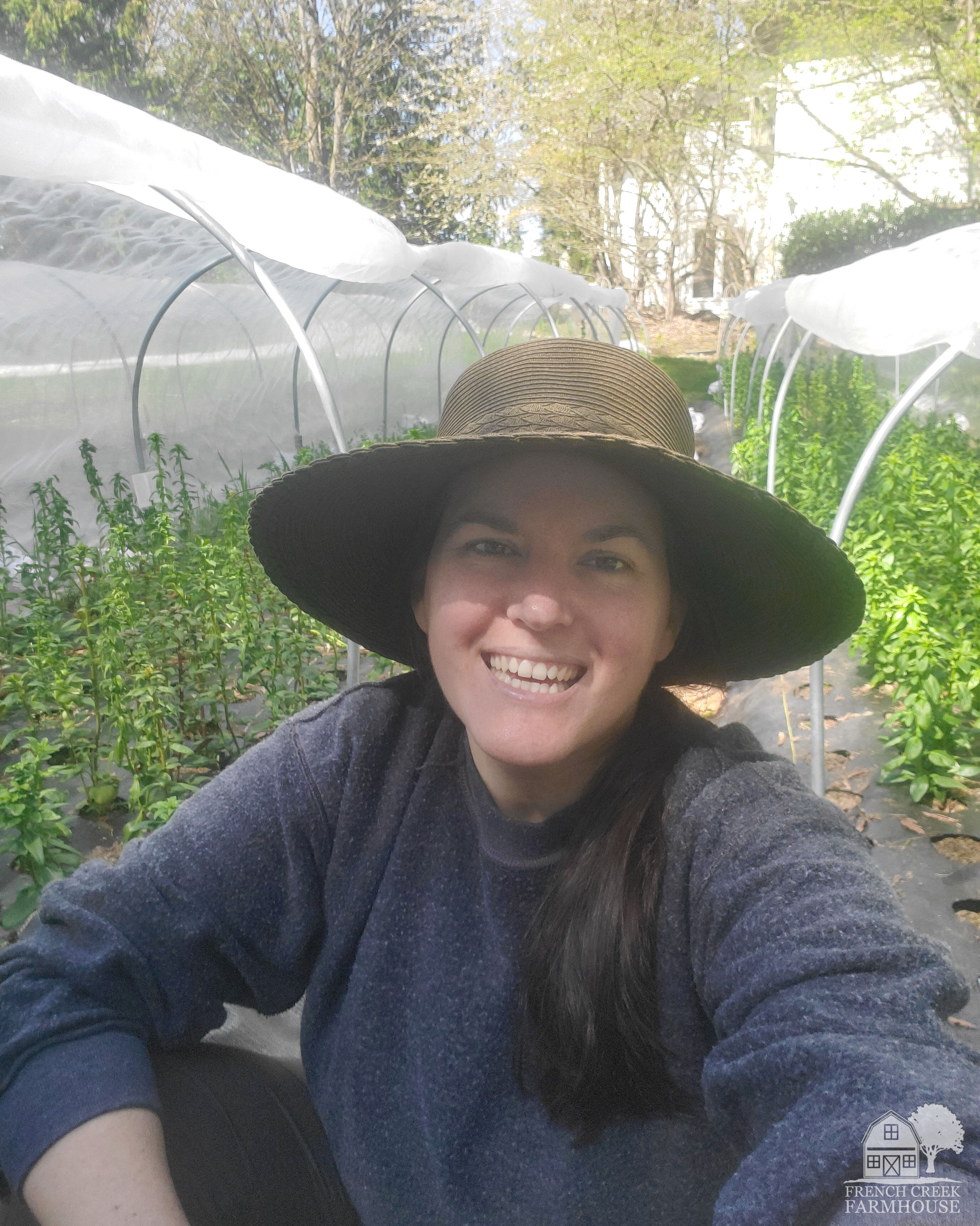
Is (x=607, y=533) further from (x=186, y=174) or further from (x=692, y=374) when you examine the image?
(x=692, y=374)

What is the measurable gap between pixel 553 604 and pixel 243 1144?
83 cm

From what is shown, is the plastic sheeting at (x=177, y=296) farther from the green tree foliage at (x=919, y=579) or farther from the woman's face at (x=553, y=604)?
the green tree foliage at (x=919, y=579)

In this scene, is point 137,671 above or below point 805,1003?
below

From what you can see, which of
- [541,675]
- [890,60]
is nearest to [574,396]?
[541,675]

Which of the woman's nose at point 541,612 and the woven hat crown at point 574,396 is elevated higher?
the woven hat crown at point 574,396

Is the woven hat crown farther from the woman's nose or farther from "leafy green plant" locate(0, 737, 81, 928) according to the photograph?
"leafy green plant" locate(0, 737, 81, 928)

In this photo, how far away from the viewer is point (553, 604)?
105 centimetres

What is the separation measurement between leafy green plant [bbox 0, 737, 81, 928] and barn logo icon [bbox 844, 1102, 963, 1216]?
6.87ft

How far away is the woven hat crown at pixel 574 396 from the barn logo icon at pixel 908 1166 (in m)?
0.65

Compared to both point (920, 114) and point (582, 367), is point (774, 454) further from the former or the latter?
point (920, 114)

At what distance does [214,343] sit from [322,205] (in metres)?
6.05

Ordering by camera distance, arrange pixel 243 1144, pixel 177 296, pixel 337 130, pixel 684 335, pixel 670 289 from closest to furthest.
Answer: pixel 243 1144 < pixel 177 296 < pixel 337 130 < pixel 670 289 < pixel 684 335

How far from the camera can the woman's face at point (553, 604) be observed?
3.50 ft

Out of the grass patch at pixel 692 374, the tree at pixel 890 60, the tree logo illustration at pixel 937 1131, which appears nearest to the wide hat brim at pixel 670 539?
the tree logo illustration at pixel 937 1131
